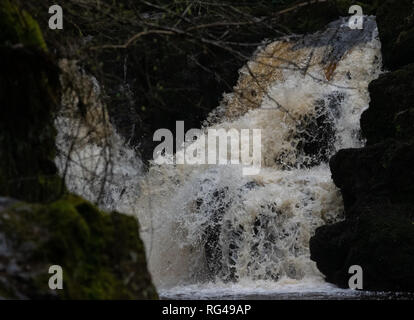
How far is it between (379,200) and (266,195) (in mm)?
1738

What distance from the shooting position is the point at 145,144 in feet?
49.1

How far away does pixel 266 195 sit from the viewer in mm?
10758

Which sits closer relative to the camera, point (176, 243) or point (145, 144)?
point (176, 243)

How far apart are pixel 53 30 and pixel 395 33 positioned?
26.8ft

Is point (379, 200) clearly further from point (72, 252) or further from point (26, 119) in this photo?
point (72, 252)

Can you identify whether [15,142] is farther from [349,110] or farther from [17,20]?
[349,110]

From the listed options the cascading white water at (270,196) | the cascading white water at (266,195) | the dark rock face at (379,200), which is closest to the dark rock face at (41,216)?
the cascading white water at (266,195)

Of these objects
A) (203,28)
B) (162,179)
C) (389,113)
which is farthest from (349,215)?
(203,28)

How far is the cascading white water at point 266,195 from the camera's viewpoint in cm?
1023

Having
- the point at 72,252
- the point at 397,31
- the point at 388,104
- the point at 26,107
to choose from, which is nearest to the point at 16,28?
the point at 26,107

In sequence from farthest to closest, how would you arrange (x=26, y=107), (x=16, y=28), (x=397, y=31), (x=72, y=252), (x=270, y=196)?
(x=397, y=31) → (x=270, y=196) → (x=16, y=28) → (x=26, y=107) → (x=72, y=252)

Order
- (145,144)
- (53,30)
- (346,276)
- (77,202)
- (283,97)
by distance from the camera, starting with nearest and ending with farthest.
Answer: (77,202) < (53,30) < (346,276) < (283,97) < (145,144)

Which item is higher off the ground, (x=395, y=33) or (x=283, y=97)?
(x=395, y=33)

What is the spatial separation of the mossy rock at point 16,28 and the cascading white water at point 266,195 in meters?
3.33
